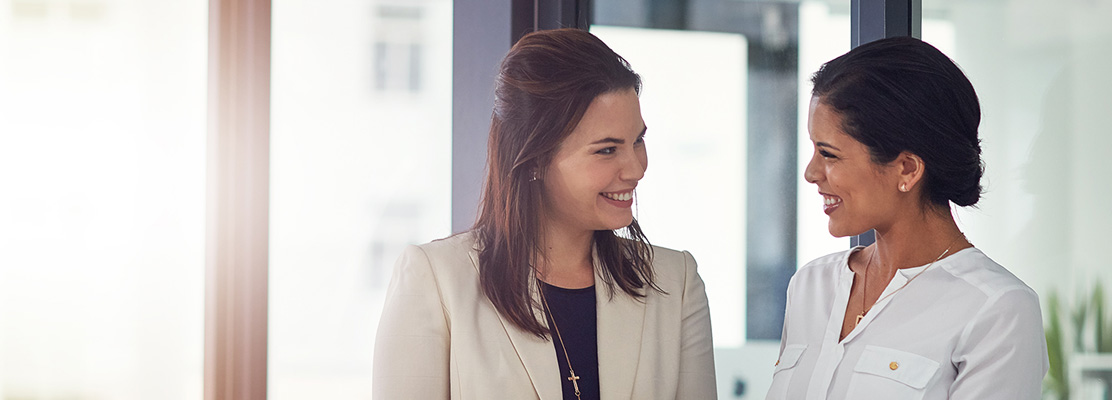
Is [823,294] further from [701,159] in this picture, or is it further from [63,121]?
[63,121]

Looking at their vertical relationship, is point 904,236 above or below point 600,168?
below

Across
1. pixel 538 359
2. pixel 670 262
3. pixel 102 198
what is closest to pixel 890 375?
pixel 670 262

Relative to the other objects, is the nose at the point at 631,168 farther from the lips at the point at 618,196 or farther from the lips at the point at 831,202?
the lips at the point at 831,202

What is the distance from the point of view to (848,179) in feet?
5.00

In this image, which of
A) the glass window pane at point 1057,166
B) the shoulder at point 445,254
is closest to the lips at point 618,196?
the shoulder at point 445,254

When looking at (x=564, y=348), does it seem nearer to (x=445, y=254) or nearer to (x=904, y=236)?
(x=445, y=254)

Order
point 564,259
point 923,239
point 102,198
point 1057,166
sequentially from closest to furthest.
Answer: point 923,239 < point 564,259 < point 1057,166 < point 102,198

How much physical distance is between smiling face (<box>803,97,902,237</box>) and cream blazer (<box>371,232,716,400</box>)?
34 cm

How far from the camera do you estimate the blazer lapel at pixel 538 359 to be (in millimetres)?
1541

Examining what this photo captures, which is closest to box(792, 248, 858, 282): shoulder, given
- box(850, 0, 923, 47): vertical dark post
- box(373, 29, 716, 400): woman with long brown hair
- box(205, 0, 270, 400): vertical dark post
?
box(373, 29, 716, 400): woman with long brown hair

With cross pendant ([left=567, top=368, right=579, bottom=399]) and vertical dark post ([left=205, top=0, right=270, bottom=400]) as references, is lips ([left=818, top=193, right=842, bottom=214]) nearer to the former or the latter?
cross pendant ([left=567, top=368, right=579, bottom=399])

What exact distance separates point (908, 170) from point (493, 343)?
80 centimetres

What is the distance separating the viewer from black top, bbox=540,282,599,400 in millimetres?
1603

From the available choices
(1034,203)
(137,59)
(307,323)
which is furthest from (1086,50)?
(137,59)
